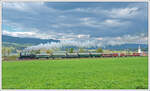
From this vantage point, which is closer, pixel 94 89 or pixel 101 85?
pixel 94 89

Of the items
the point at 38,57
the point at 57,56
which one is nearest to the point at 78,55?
the point at 57,56

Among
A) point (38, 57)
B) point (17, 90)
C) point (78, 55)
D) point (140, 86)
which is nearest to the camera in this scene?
point (17, 90)

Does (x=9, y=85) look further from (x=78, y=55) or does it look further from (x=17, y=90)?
(x=78, y=55)

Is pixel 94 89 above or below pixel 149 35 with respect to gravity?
below

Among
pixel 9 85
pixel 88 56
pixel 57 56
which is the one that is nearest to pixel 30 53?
pixel 57 56

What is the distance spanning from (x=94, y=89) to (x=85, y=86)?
561 mm

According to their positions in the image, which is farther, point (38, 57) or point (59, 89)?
point (38, 57)

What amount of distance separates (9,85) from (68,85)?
2.43 metres

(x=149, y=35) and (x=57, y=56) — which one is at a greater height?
(x=149, y=35)

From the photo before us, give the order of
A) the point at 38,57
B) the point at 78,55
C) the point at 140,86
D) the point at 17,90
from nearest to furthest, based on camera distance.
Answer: the point at 17,90 < the point at 140,86 < the point at 38,57 < the point at 78,55

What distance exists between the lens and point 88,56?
117 ft

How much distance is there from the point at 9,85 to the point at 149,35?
5.88 meters

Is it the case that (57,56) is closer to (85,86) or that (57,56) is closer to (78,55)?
(78,55)

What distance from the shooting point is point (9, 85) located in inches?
252
